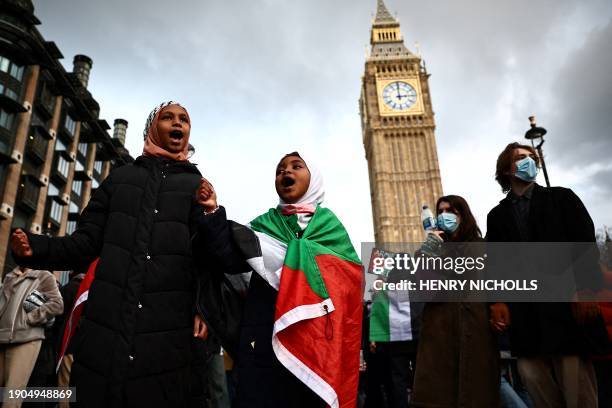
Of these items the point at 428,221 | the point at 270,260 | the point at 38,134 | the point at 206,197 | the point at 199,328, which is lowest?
the point at 199,328

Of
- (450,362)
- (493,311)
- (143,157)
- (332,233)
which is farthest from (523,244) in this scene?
(143,157)

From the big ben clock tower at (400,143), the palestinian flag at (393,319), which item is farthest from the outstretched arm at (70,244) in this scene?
the big ben clock tower at (400,143)

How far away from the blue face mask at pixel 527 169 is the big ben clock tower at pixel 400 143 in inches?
1727

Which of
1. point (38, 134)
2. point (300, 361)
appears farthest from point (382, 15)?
point (300, 361)

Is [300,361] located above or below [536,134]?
below

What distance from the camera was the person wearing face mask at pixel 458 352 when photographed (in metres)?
3.18

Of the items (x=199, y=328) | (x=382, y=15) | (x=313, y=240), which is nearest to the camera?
(x=199, y=328)

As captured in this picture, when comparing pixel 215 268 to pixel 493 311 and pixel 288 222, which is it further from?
pixel 493 311

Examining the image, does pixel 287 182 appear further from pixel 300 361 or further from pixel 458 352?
pixel 458 352

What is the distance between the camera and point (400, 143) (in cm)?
5006

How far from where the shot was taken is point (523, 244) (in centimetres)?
308

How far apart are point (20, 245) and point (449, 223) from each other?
Answer: 10.6 ft

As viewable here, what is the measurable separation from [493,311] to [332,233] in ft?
4.71

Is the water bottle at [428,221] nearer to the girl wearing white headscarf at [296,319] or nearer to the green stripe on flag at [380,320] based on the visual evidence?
the green stripe on flag at [380,320]
